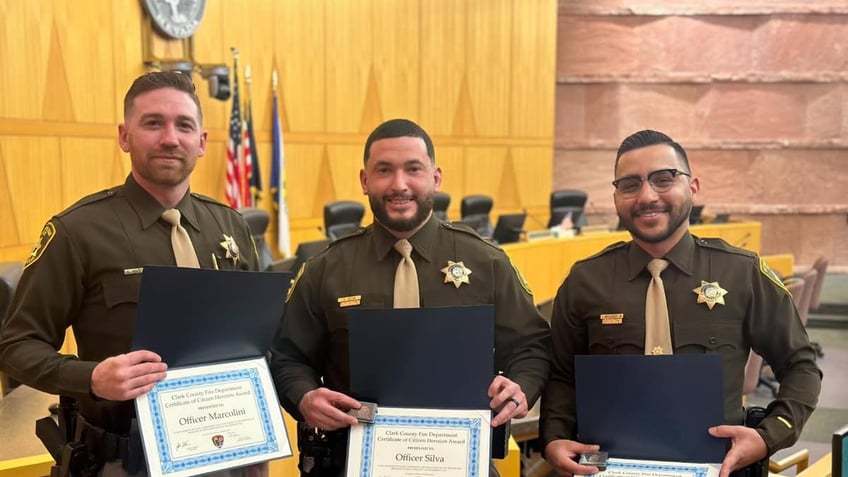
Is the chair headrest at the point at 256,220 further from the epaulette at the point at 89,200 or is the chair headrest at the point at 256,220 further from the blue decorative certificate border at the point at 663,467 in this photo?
the blue decorative certificate border at the point at 663,467

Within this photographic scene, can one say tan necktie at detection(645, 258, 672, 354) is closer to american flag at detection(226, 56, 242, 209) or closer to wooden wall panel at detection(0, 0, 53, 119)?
wooden wall panel at detection(0, 0, 53, 119)

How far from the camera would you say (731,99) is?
1235cm

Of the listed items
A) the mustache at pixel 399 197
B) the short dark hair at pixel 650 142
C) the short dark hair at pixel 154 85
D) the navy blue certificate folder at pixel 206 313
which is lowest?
the navy blue certificate folder at pixel 206 313

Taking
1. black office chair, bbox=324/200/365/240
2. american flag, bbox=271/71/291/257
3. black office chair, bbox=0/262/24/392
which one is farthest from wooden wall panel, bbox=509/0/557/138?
black office chair, bbox=0/262/24/392

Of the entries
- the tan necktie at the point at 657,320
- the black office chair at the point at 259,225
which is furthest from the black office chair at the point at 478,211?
the tan necktie at the point at 657,320

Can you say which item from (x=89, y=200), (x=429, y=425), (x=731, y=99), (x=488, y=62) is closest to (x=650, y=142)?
(x=429, y=425)

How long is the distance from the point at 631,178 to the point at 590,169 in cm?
1080

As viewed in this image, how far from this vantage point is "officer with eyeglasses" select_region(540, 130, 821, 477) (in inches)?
82.4

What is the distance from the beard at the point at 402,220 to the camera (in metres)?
2.12

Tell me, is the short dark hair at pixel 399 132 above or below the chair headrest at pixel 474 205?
above

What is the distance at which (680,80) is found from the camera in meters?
12.4

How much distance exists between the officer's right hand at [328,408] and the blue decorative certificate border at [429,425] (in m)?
0.06

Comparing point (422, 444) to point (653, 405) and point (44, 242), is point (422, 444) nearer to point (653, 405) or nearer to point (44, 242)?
point (653, 405)

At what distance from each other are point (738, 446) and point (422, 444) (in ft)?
2.53
